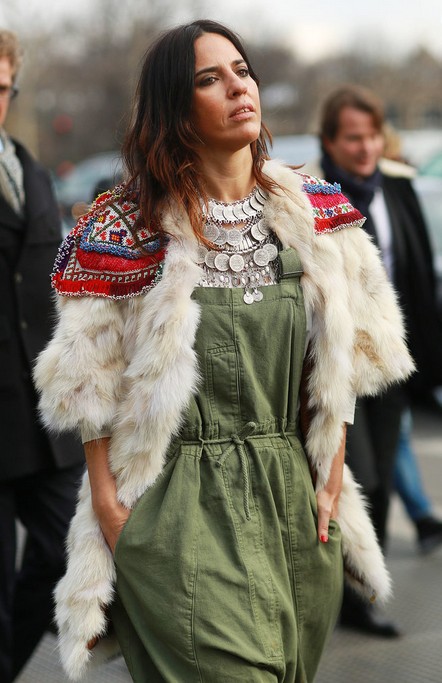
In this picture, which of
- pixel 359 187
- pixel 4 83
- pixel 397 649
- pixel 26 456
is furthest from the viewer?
pixel 359 187

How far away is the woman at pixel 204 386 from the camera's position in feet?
8.29

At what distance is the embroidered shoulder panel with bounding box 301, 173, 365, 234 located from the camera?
2779 mm

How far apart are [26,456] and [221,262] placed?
4.39ft

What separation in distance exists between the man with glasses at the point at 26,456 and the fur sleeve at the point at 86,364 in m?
1.07

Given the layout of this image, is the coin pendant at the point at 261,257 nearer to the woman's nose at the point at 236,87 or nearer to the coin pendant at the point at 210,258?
the coin pendant at the point at 210,258

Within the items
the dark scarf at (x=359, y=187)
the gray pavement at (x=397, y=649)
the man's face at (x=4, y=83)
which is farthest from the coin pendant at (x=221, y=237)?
the dark scarf at (x=359, y=187)

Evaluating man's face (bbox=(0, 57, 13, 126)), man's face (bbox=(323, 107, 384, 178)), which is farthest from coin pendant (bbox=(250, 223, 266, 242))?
man's face (bbox=(323, 107, 384, 178))

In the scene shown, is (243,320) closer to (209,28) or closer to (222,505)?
(222,505)

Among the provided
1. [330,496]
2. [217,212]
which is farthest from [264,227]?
[330,496]

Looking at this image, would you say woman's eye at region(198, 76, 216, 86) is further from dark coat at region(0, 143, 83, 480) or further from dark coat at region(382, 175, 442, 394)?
dark coat at region(382, 175, 442, 394)

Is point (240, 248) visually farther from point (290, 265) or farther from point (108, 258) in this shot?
point (108, 258)

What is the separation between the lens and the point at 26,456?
11.9 feet

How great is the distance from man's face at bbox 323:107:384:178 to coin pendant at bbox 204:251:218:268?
231 cm

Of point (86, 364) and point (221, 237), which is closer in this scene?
point (86, 364)
